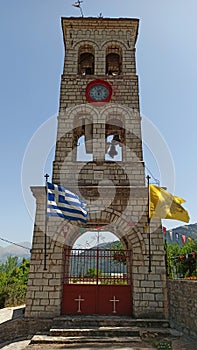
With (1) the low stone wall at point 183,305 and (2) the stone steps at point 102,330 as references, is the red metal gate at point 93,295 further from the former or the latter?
(1) the low stone wall at point 183,305

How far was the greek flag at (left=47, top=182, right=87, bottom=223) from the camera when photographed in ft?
24.7

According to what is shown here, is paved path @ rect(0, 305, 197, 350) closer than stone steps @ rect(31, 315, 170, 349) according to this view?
Yes

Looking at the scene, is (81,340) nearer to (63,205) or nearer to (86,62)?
(63,205)

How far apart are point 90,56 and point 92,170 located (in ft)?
20.9

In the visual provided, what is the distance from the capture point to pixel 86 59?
12.8 m

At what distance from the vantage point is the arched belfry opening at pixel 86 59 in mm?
12141

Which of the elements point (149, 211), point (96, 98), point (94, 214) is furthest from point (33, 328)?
point (96, 98)

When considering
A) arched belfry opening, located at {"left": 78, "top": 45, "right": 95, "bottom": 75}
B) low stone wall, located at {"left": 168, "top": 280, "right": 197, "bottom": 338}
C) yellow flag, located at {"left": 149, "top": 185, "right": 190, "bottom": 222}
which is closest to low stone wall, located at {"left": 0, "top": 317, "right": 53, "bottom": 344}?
low stone wall, located at {"left": 168, "top": 280, "right": 197, "bottom": 338}

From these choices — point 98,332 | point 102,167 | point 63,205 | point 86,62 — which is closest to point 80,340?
point 98,332

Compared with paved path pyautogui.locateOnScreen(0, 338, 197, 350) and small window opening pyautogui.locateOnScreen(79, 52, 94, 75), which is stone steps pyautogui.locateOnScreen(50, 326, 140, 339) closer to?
paved path pyautogui.locateOnScreen(0, 338, 197, 350)

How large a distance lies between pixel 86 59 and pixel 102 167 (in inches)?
245

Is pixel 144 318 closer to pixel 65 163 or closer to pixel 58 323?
pixel 58 323

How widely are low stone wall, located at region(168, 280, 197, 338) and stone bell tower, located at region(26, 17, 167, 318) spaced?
33 centimetres

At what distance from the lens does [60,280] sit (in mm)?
7938
